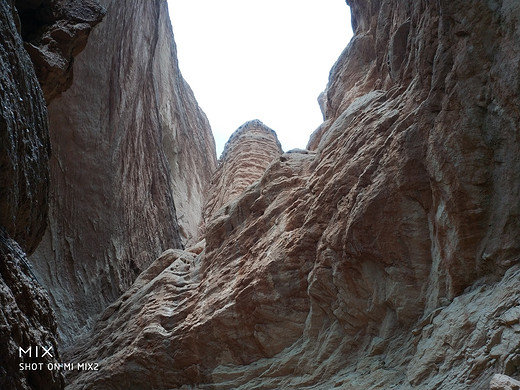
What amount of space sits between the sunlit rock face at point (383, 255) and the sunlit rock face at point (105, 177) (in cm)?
263

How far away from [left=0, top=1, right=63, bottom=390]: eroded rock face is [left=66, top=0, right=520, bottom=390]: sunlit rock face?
2.68m

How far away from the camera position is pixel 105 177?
13000 mm

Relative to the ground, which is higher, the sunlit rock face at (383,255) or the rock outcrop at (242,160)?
the rock outcrop at (242,160)

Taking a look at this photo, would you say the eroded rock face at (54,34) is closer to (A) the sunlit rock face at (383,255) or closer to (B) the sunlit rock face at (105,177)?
(B) the sunlit rock face at (105,177)

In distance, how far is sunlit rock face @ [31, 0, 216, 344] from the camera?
12.0 metres

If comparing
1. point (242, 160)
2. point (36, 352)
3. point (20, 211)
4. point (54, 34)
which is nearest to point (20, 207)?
point (20, 211)

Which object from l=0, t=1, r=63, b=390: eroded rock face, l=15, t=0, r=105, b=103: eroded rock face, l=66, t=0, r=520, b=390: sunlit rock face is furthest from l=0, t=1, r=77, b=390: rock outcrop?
l=66, t=0, r=520, b=390: sunlit rock face

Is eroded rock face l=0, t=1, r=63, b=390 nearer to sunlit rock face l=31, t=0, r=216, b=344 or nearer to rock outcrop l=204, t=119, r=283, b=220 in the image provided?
sunlit rock face l=31, t=0, r=216, b=344

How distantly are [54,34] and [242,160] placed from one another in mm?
13146

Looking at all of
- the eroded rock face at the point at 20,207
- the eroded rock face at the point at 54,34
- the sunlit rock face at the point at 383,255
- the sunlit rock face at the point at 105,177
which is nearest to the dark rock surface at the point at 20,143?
the eroded rock face at the point at 20,207

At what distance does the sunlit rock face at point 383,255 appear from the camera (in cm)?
521

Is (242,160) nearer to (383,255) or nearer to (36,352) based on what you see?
(383,255)

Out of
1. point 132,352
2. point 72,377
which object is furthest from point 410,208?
point 72,377

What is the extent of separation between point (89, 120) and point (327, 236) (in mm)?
7185
